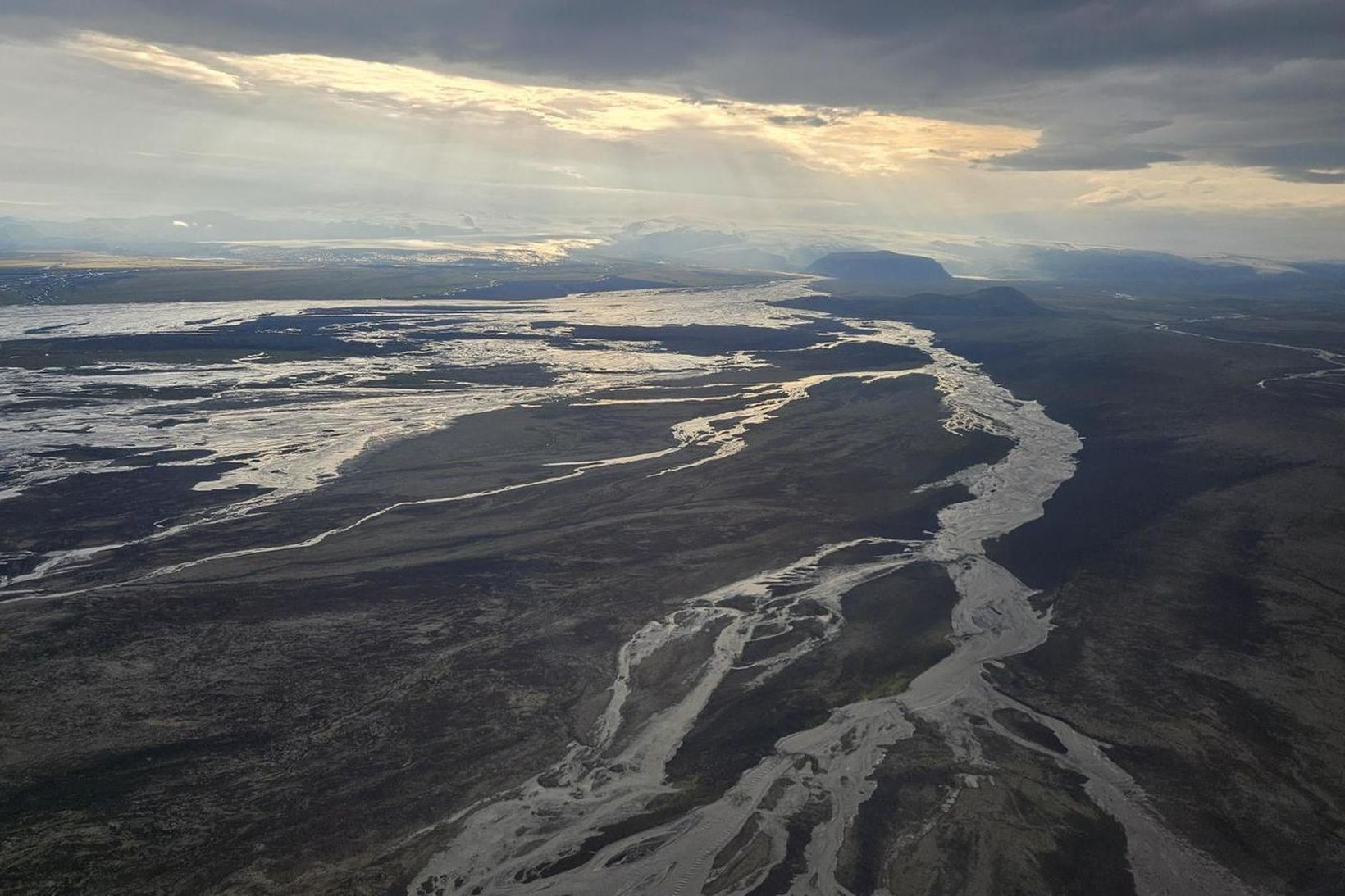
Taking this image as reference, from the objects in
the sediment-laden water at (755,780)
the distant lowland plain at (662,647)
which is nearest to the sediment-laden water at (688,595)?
the sediment-laden water at (755,780)

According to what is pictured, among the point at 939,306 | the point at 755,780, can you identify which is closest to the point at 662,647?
the point at 755,780

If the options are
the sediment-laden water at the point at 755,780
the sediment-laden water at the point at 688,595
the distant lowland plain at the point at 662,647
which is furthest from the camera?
the sediment-laden water at the point at 688,595

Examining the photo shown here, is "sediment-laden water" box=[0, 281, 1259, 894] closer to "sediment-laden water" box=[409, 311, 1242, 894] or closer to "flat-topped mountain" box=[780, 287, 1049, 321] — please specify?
"sediment-laden water" box=[409, 311, 1242, 894]

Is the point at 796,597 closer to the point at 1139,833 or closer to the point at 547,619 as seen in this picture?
the point at 547,619

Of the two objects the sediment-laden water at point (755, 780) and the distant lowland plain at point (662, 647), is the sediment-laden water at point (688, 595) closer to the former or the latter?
the sediment-laden water at point (755, 780)

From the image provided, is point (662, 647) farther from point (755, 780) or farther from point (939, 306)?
Answer: point (939, 306)

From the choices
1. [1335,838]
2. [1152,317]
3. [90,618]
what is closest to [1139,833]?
[1335,838]

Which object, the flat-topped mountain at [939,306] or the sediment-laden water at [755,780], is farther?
the flat-topped mountain at [939,306]

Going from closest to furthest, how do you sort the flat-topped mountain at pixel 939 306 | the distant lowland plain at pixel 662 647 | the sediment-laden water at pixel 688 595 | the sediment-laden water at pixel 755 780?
the sediment-laden water at pixel 755 780 → the distant lowland plain at pixel 662 647 → the sediment-laden water at pixel 688 595 → the flat-topped mountain at pixel 939 306
